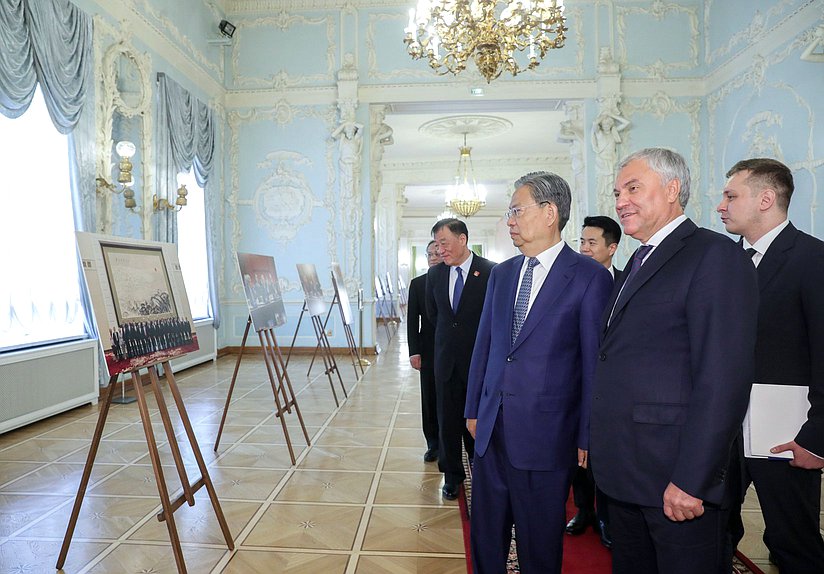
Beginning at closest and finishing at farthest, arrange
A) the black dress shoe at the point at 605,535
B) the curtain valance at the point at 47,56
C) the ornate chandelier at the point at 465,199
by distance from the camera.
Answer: the black dress shoe at the point at 605,535
the curtain valance at the point at 47,56
the ornate chandelier at the point at 465,199

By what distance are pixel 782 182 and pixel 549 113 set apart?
994 centimetres

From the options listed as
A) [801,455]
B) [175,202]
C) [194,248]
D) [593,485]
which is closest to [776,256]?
[801,455]

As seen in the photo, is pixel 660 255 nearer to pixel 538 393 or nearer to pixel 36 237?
pixel 538 393

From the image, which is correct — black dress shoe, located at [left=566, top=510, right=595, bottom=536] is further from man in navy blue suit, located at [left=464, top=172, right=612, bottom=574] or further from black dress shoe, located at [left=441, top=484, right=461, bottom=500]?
man in navy blue suit, located at [left=464, top=172, right=612, bottom=574]

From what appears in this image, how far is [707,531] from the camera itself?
55.1 inches

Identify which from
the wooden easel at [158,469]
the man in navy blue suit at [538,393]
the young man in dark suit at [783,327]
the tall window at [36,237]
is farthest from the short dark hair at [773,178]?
the tall window at [36,237]

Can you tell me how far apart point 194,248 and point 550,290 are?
7461 mm

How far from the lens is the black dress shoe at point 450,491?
324 centimetres

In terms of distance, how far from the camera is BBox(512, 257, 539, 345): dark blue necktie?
190cm

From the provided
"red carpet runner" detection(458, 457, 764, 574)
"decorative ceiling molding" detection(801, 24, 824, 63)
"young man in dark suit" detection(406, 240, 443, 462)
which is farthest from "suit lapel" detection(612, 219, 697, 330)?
"decorative ceiling molding" detection(801, 24, 824, 63)

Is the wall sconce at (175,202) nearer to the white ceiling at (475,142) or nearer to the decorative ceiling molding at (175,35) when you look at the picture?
the decorative ceiling molding at (175,35)

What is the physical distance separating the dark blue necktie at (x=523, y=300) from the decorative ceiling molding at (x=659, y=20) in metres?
8.15

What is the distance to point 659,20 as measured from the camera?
8680 mm

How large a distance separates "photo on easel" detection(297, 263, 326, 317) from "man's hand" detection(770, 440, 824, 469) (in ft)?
16.7
